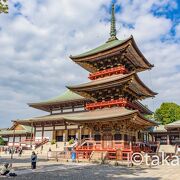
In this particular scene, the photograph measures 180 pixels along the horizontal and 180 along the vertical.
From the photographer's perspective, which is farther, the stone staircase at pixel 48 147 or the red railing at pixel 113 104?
the stone staircase at pixel 48 147

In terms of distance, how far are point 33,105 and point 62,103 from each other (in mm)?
7506

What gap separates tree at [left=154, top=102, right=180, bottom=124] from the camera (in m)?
75.6

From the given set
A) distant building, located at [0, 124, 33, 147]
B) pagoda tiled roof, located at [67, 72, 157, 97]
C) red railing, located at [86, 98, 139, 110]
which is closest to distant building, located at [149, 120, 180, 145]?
pagoda tiled roof, located at [67, 72, 157, 97]

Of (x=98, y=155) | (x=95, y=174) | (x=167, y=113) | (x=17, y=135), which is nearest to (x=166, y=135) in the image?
(x=98, y=155)

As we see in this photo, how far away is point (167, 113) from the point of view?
77.2 m

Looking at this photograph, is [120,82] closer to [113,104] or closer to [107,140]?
[113,104]

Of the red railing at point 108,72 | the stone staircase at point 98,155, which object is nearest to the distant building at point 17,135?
the red railing at point 108,72

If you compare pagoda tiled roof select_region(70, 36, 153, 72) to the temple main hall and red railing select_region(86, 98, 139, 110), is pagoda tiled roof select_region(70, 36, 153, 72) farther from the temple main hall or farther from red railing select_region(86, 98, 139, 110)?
red railing select_region(86, 98, 139, 110)

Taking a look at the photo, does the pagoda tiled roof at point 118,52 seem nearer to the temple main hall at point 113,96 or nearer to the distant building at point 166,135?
the temple main hall at point 113,96

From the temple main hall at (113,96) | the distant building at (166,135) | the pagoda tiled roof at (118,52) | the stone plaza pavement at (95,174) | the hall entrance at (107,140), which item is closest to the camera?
the stone plaza pavement at (95,174)

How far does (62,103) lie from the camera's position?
172ft

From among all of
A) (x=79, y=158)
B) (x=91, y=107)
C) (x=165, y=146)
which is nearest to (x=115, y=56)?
(x=91, y=107)

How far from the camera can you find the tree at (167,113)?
248 feet

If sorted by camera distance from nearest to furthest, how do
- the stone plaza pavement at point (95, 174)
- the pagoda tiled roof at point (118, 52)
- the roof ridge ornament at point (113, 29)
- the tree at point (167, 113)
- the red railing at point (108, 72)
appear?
the stone plaza pavement at point (95, 174) < the pagoda tiled roof at point (118, 52) < the red railing at point (108, 72) < the roof ridge ornament at point (113, 29) < the tree at point (167, 113)
